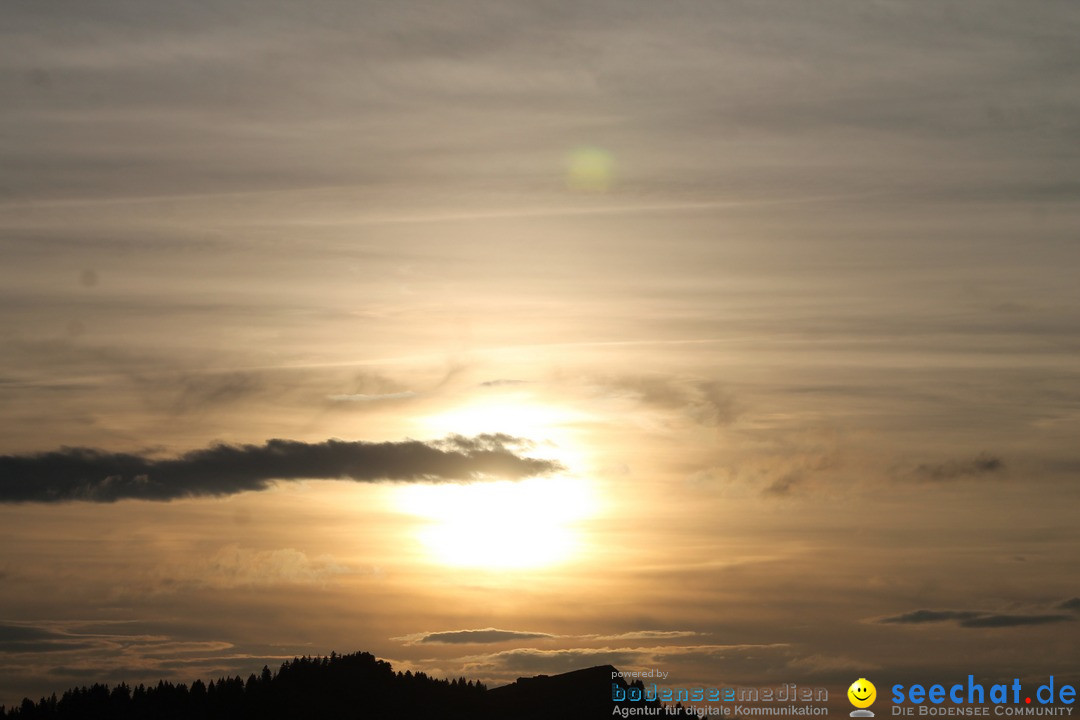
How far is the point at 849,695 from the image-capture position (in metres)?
191
